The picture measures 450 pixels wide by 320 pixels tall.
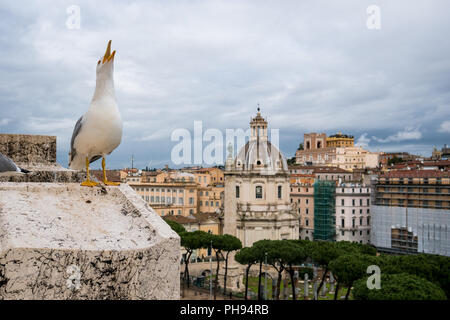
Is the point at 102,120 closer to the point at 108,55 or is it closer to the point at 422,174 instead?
the point at 108,55

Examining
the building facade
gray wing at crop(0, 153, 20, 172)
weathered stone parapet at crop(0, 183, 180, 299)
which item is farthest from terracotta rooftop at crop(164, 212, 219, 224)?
weathered stone parapet at crop(0, 183, 180, 299)

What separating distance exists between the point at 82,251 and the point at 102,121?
2172 millimetres

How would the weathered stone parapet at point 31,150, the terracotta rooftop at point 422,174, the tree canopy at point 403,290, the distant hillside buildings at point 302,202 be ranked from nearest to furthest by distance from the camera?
the weathered stone parapet at point 31,150 < the tree canopy at point 403,290 < the terracotta rooftop at point 422,174 < the distant hillside buildings at point 302,202

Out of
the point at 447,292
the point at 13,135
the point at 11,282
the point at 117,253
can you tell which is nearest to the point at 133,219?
the point at 117,253

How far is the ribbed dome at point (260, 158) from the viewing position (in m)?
53.1

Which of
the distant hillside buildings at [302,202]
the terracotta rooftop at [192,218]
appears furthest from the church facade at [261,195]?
the terracotta rooftop at [192,218]

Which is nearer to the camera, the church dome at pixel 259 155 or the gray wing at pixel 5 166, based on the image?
the gray wing at pixel 5 166

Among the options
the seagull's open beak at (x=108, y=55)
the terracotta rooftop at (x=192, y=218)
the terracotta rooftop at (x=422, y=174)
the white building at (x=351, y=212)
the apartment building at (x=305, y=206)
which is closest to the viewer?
the seagull's open beak at (x=108, y=55)

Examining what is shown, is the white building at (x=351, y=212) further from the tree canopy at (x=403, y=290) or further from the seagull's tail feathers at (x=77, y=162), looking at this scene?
the seagull's tail feathers at (x=77, y=162)

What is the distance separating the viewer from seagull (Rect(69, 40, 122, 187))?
14.1 ft

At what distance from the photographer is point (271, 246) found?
31.6 meters

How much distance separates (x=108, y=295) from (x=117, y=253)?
8.8 inches

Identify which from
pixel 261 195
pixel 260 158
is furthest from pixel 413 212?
pixel 260 158
